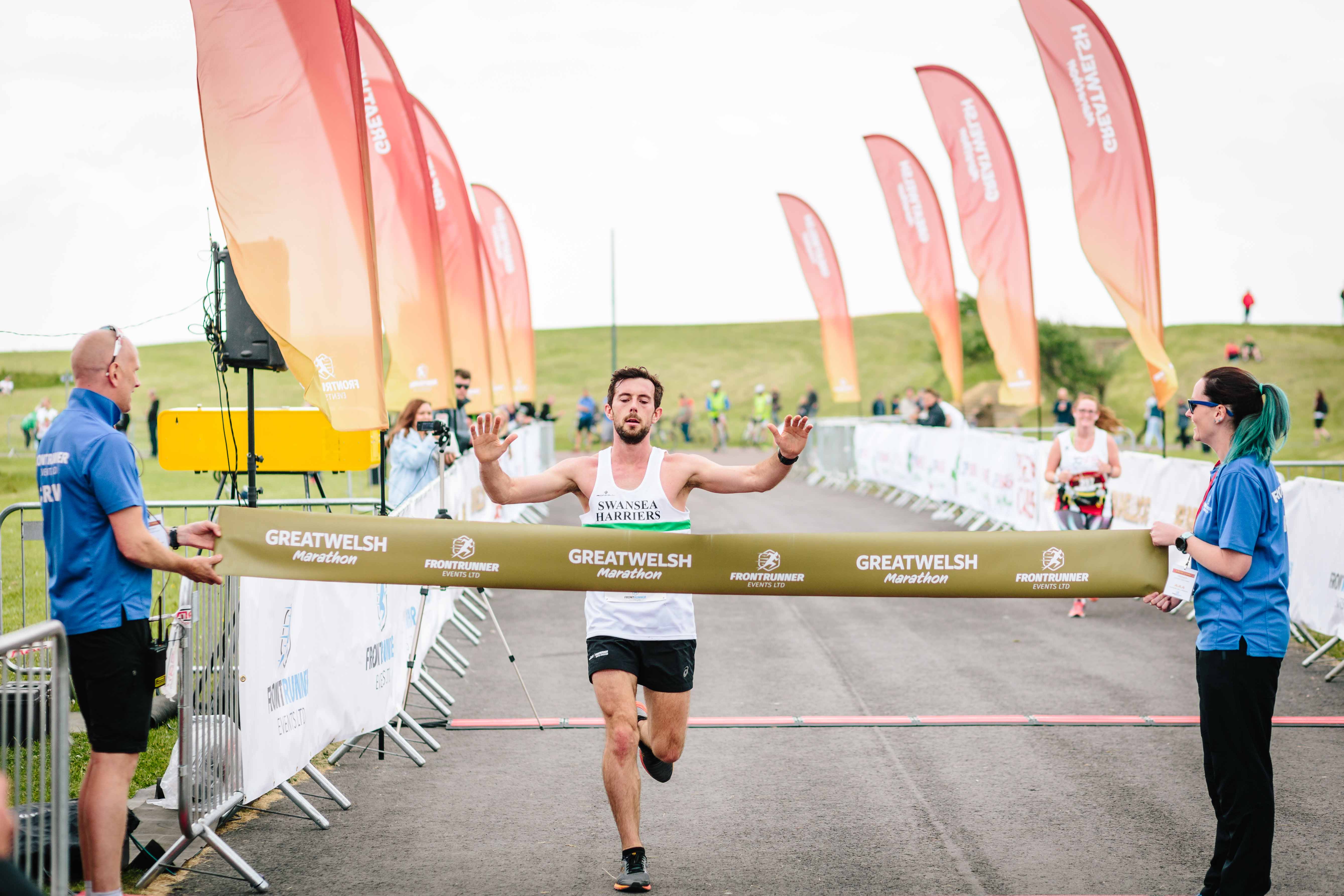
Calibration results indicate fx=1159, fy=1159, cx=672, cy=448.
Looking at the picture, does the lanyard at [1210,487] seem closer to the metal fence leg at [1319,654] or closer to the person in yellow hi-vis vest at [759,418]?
the metal fence leg at [1319,654]

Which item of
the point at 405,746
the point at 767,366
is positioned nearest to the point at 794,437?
the point at 405,746

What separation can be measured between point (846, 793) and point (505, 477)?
2.40 m

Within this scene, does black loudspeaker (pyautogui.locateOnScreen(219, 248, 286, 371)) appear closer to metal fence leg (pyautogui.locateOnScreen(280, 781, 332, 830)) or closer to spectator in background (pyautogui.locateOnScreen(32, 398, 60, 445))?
metal fence leg (pyautogui.locateOnScreen(280, 781, 332, 830))

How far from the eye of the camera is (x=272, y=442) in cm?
927

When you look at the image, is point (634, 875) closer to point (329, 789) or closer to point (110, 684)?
point (329, 789)

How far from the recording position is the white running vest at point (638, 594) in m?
4.79

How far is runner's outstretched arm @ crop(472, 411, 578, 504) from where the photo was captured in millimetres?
4562

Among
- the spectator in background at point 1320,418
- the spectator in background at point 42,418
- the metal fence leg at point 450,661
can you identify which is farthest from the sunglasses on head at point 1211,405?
the spectator in background at point 1320,418

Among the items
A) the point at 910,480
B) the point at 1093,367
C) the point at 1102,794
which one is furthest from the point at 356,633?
the point at 1093,367

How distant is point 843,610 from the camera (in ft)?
37.1

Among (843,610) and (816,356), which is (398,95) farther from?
(816,356)

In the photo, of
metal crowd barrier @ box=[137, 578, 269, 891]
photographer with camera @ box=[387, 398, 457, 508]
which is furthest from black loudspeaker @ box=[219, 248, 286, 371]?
photographer with camera @ box=[387, 398, 457, 508]

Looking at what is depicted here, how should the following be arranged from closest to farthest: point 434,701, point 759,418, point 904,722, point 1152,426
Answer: point 904,722, point 434,701, point 759,418, point 1152,426

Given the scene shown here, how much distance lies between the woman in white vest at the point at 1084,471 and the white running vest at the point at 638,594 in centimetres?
663
